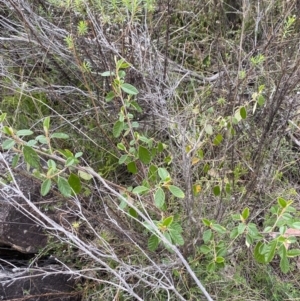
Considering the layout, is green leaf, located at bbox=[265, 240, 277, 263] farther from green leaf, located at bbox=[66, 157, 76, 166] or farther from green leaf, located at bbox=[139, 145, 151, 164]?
green leaf, located at bbox=[66, 157, 76, 166]

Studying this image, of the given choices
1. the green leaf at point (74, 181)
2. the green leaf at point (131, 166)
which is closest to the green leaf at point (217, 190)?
the green leaf at point (131, 166)

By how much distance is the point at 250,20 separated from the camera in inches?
100

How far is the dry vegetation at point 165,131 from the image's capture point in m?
1.83

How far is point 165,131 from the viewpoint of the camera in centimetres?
210

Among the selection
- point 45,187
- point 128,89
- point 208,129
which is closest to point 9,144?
point 45,187

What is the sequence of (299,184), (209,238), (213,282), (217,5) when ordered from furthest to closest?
(217,5), (299,184), (213,282), (209,238)

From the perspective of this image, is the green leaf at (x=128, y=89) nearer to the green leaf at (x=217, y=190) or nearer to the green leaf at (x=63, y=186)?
the green leaf at (x=63, y=186)

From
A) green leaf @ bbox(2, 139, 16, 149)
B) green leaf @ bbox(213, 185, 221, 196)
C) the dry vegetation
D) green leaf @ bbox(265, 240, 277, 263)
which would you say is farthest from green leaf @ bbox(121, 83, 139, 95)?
green leaf @ bbox(265, 240, 277, 263)

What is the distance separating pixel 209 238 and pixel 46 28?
4.23 feet

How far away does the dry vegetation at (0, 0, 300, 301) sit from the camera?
6.00 feet

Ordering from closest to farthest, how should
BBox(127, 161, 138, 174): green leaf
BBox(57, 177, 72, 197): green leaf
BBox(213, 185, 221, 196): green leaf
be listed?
BBox(57, 177, 72, 197): green leaf < BBox(127, 161, 138, 174): green leaf < BBox(213, 185, 221, 196): green leaf

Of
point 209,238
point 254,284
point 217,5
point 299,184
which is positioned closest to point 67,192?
point 209,238

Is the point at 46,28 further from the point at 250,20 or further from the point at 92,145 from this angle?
the point at 250,20

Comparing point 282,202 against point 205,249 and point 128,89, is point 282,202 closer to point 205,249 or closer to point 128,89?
point 205,249
